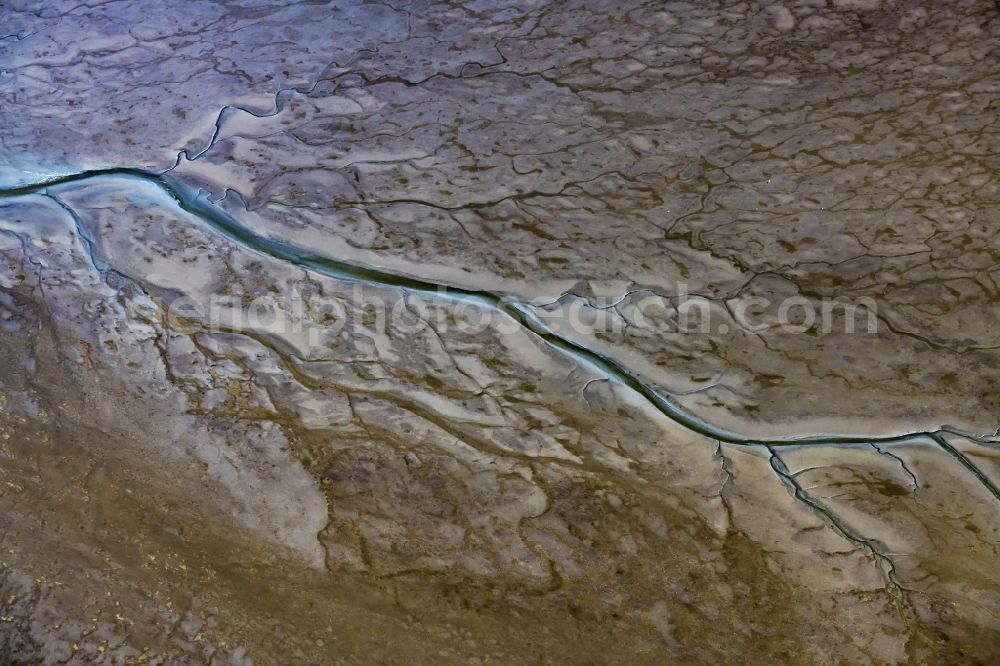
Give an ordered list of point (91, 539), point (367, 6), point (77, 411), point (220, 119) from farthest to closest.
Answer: point (367, 6), point (220, 119), point (77, 411), point (91, 539)

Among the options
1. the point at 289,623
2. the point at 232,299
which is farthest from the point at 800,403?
the point at 232,299

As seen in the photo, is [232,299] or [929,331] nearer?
[929,331]

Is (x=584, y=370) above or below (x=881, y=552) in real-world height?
above

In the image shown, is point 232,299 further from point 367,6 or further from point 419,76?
point 367,6

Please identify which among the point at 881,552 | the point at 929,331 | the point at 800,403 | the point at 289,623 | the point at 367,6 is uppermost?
the point at 367,6
